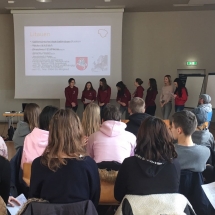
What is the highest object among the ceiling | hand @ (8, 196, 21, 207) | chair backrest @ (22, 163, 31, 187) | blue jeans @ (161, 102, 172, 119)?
the ceiling

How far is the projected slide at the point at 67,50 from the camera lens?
28.4 ft

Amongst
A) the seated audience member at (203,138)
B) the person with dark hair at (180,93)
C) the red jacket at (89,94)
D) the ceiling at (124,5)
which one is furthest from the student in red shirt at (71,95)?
the seated audience member at (203,138)

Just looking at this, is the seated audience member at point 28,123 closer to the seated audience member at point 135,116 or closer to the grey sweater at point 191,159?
the seated audience member at point 135,116

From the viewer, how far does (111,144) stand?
2.43 m

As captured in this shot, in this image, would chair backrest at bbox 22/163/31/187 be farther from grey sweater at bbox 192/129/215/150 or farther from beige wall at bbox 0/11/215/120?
beige wall at bbox 0/11/215/120

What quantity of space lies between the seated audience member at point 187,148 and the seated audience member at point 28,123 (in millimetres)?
1417

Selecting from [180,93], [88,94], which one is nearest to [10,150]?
[88,94]

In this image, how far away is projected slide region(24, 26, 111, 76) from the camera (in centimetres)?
865

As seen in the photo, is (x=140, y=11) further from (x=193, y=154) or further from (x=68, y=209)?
(x=68, y=209)

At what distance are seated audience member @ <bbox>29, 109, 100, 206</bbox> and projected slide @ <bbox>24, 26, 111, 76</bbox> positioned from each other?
23.4 feet

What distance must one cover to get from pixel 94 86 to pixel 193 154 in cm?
680

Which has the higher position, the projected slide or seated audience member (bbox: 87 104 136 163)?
the projected slide

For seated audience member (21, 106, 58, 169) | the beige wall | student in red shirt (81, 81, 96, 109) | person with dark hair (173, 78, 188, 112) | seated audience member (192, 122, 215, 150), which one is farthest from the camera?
the beige wall

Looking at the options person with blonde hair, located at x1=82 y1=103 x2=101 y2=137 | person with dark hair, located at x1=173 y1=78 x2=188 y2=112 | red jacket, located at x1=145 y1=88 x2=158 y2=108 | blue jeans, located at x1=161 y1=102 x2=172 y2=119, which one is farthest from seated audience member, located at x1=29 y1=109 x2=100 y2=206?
blue jeans, located at x1=161 y1=102 x2=172 y2=119
